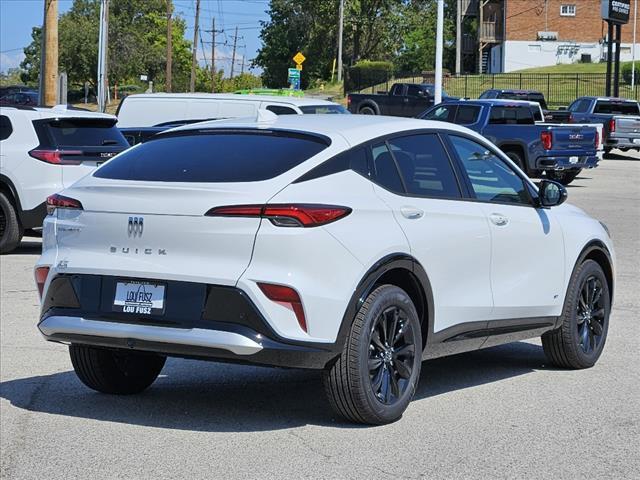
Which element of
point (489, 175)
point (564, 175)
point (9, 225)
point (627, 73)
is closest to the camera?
point (489, 175)

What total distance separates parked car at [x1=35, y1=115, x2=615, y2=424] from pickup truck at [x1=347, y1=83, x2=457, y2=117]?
3577 cm

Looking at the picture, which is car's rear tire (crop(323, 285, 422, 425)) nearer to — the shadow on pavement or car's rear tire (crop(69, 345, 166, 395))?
the shadow on pavement

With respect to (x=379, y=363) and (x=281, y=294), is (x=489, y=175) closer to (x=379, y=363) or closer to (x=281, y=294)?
(x=379, y=363)

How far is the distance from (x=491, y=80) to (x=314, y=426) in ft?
228

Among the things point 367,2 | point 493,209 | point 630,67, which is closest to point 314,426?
point 493,209

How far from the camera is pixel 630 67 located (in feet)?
261

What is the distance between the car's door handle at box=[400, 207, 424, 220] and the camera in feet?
21.9

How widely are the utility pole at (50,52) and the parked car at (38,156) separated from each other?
45.3 feet

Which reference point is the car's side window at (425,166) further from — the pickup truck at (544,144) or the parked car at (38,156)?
the pickup truck at (544,144)

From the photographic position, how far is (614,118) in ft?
118

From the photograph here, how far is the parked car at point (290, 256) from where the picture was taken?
600 cm

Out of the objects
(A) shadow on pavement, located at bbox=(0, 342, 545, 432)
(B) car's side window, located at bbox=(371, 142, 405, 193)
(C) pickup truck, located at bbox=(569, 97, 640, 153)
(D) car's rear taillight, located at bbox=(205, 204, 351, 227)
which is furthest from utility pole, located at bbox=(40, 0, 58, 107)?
(D) car's rear taillight, located at bbox=(205, 204, 351, 227)

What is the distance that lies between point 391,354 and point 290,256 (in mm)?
973

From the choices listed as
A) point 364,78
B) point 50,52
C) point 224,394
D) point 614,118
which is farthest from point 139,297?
point 364,78
